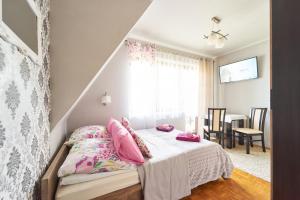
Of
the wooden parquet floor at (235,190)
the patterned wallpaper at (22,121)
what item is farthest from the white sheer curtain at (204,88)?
the patterned wallpaper at (22,121)

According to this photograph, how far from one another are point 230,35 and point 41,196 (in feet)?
13.0

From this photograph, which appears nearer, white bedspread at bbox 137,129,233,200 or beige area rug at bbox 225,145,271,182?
white bedspread at bbox 137,129,233,200

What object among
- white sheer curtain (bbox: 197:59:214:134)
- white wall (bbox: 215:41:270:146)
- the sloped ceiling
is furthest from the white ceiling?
the sloped ceiling

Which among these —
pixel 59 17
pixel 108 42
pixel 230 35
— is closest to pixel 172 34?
pixel 230 35

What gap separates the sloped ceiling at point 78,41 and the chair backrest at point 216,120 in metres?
2.93

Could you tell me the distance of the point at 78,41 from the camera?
1.18 metres

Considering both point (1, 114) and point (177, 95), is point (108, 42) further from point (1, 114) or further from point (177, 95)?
point (177, 95)

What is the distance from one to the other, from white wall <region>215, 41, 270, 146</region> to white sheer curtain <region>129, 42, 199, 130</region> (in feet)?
3.49

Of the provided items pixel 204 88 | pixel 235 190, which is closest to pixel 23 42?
pixel 235 190

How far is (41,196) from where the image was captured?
883mm

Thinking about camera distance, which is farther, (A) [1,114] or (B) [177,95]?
(B) [177,95]

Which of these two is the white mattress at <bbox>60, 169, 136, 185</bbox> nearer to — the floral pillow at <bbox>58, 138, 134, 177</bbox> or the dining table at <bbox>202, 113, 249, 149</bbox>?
the floral pillow at <bbox>58, 138, 134, 177</bbox>

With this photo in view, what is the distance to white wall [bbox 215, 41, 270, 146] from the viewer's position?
Result: 3.42m

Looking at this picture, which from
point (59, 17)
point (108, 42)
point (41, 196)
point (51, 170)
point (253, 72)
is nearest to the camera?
point (41, 196)
